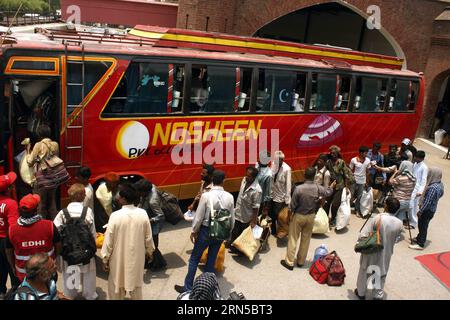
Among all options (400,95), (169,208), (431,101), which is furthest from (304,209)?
(431,101)

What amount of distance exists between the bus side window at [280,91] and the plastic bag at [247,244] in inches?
124

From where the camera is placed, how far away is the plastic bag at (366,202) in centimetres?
980

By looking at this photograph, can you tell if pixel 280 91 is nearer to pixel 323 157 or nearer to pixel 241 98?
pixel 241 98

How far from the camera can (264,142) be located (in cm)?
941

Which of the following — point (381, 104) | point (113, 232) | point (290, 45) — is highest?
point (290, 45)

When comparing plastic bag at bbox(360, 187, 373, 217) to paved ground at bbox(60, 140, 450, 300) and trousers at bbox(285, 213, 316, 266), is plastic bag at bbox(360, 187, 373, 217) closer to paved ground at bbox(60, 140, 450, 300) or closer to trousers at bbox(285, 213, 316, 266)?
paved ground at bbox(60, 140, 450, 300)

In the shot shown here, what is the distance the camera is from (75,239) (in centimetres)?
494

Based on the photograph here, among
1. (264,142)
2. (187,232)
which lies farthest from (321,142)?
(187,232)

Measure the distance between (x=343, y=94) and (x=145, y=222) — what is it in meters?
7.71

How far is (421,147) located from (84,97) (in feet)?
55.2

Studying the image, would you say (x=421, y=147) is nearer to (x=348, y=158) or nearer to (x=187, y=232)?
(x=348, y=158)

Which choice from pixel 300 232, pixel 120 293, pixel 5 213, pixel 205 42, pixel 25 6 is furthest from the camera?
pixel 25 6

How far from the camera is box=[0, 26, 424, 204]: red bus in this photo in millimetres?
6695

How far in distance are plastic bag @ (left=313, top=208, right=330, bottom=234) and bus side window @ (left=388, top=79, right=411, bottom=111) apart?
209 inches
